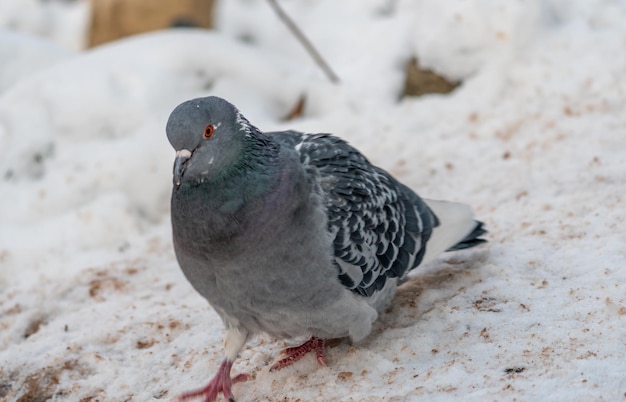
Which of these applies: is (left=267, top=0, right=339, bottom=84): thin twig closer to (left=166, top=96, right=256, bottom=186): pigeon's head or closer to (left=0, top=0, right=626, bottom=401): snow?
(left=0, top=0, right=626, bottom=401): snow

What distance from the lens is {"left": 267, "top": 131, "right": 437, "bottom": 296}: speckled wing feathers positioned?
3264mm

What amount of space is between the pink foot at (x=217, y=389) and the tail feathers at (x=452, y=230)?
1.07 metres

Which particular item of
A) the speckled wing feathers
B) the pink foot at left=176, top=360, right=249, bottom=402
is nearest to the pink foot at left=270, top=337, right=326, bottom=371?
the pink foot at left=176, top=360, right=249, bottom=402

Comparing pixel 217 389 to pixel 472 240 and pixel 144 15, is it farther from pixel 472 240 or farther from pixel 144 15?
pixel 144 15

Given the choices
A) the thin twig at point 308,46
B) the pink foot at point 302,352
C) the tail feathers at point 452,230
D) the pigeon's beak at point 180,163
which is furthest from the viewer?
the thin twig at point 308,46

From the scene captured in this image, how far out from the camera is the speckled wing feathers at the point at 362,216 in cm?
326

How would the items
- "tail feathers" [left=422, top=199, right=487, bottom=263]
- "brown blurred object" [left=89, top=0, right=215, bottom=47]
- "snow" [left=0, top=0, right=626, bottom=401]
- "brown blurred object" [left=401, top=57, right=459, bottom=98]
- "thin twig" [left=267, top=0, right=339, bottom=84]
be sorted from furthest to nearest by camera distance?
"brown blurred object" [left=89, top=0, right=215, bottom=47]
"thin twig" [left=267, top=0, right=339, bottom=84]
"brown blurred object" [left=401, top=57, right=459, bottom=98]
"tail feathers" [left=422, top=199, right=487, bottom=263]
"snow" [left=0, top=0, right=626, bottom=401]

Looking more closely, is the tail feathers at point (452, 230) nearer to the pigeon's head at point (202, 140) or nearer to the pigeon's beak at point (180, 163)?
the pigeon's head at point (202, 140)

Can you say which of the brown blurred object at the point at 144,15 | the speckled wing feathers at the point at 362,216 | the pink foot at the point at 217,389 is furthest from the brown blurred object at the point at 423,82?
the pink foot at the point at 217,389

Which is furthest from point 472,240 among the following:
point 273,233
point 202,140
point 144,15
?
point 144,15

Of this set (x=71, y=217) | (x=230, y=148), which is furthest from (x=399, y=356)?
(x=71, y=217)

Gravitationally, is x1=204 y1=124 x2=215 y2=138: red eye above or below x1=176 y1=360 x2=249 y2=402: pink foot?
above

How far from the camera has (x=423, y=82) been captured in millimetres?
5875

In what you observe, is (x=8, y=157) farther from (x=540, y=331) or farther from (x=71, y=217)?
(x=540, y=331)
